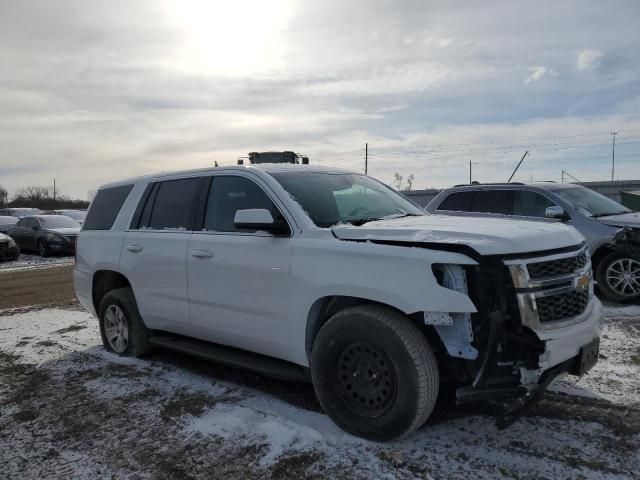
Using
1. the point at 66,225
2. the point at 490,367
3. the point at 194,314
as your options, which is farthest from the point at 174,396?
the point at 66,225

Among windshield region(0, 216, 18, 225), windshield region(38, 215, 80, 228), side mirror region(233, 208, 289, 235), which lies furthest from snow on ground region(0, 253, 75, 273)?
side mirror region(233, 208, 289, 235)

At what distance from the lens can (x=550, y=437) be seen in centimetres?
341

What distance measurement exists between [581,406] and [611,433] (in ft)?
1.44

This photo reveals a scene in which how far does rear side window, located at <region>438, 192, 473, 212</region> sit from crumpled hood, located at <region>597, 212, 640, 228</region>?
6.52ft

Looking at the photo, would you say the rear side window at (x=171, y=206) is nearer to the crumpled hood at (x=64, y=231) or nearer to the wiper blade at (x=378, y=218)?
the wiper blade at (x=378, y=218)

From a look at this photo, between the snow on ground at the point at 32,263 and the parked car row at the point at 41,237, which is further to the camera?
the parked car row at the point at 41,237

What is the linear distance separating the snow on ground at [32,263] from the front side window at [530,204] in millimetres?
13266

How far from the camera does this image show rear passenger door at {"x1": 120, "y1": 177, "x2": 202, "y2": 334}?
477 cm

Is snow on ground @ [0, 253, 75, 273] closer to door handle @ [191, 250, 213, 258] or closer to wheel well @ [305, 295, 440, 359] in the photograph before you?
door handle @ [191, 250, 213, 258]

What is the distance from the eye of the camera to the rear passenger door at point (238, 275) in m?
3.94

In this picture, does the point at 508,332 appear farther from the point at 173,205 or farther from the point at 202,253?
the point at 173,205

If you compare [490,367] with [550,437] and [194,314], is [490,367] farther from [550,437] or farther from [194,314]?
[194,314]

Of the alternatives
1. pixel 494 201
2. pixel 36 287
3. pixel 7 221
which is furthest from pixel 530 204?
pixel 7 221

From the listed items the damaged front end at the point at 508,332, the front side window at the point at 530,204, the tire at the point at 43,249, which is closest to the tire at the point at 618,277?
the front side window at the point at 530,204
